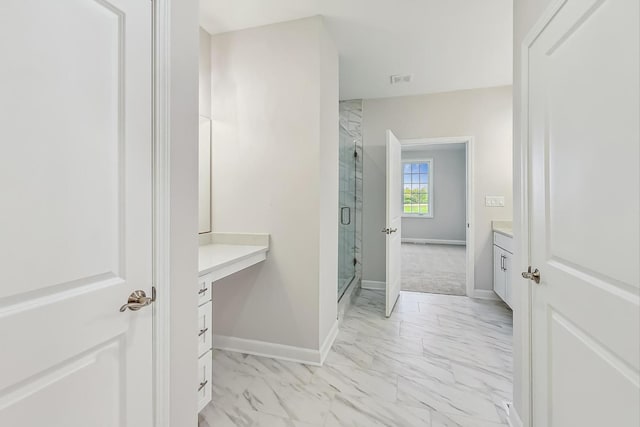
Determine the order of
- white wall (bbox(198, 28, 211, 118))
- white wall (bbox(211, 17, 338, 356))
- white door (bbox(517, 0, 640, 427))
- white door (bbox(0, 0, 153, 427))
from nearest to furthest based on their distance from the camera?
1. white door (bbox(0, 0, 153, 427))
2. white door (bbox(517, 0, 640, 427))
3. white wall (bbox(211, 17, 338, 356))
4. white wall (bbox(198, 28, 211, 118))

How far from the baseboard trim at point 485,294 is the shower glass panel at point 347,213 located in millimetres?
1515

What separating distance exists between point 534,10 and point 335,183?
1.72 metres

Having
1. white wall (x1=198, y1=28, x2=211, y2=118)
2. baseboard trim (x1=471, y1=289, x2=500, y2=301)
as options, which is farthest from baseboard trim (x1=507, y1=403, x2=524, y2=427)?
white wall (x1=198, y1=28, x2=211, y2=118)

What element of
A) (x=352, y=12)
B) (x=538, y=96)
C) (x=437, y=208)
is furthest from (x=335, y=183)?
(x=437, y=208)

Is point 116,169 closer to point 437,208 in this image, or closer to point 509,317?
point 509,317

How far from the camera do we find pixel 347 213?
3.78 meters

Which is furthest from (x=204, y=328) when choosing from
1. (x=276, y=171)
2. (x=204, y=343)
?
(x=276, y=171)

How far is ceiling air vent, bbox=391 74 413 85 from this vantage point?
3.24 m

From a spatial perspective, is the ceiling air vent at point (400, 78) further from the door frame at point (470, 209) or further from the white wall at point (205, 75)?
the white wall at point (205, 75)

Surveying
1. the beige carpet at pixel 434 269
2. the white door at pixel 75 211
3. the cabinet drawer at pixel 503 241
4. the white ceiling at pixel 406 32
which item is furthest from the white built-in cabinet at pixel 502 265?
the white door at pixel 75 211

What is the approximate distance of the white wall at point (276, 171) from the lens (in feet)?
7.30

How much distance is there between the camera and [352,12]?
86.2 inches

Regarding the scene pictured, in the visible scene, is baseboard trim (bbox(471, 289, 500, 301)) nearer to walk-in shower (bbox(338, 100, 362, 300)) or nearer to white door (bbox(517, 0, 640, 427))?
walk-in shower (bbox(338, 100, 362, 300))

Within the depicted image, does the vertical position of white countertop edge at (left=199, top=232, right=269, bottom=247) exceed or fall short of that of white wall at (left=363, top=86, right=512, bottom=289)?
it falls short
